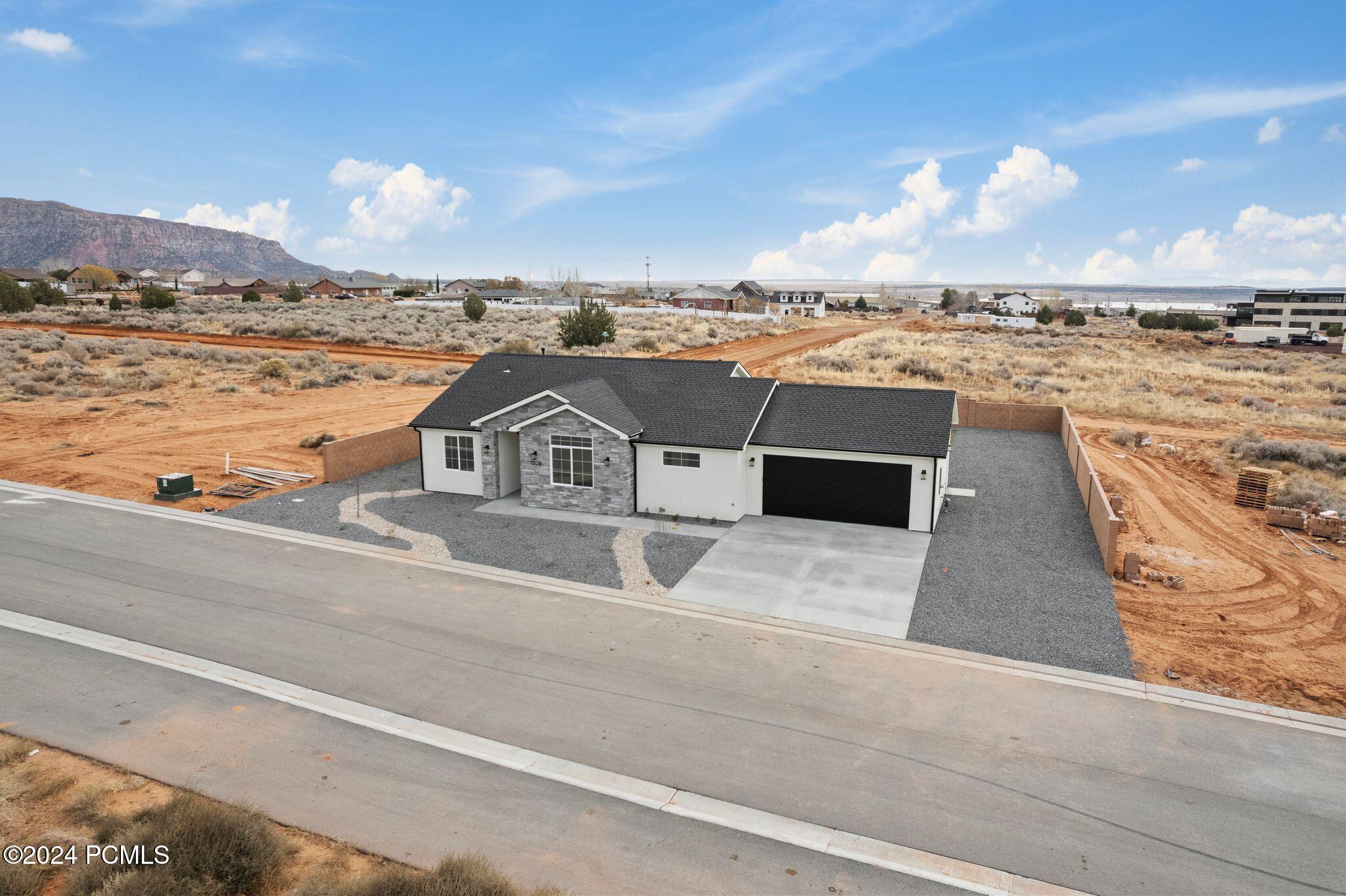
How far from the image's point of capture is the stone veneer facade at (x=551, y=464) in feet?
66.7

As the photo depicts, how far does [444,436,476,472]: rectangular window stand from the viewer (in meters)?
22.2

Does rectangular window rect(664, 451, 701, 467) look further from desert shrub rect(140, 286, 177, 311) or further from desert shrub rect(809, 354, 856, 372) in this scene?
desert shrub rect(140, 286, 177, 311)

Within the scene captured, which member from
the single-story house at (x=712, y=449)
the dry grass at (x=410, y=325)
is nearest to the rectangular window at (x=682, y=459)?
the single-story house at (x=712, y=449)

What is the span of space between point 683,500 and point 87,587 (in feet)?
43.1

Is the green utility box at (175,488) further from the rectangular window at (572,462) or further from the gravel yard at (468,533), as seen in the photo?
the rectangular window at (572,462)

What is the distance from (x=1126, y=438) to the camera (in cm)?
3067

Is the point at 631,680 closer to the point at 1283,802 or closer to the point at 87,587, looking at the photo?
the point at 1283,802

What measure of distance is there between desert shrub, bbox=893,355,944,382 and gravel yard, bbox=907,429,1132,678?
66.6 ft

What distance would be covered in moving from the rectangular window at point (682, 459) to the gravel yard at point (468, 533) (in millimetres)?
2171

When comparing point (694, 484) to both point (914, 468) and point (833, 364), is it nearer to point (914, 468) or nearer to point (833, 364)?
point (914, 468)

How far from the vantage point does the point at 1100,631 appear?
13.8m

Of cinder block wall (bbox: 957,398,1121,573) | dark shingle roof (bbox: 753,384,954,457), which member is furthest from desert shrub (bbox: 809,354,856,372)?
dark shingle roof (bbox: 753,384,954,457)

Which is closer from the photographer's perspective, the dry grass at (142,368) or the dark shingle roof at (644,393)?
the dark shingle roof at (644,393)

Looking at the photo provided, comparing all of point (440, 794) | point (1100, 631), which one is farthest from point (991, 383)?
point (440, 794)
